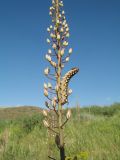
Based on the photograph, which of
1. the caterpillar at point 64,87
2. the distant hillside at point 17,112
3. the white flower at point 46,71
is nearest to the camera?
the caterpillar at point 64,87

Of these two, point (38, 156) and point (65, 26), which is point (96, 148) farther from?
point (65, 26)

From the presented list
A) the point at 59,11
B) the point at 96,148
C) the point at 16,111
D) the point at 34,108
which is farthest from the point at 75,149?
the point at 34,108

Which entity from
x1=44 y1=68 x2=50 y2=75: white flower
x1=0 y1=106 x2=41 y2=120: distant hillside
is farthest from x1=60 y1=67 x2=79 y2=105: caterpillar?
x1=0 y1=106 x2=41 y2=120: distant hillside

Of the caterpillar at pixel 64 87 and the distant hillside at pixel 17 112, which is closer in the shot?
the caterpillar at pixel 64 87

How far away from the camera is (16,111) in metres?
35.3

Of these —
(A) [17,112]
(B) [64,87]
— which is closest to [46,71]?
(B) [64,87]

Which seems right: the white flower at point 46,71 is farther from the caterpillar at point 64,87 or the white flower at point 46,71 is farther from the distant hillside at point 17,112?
the distant hillside at point 17,112

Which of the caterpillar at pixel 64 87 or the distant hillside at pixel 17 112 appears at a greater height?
the distant hillside at pixel 17 112

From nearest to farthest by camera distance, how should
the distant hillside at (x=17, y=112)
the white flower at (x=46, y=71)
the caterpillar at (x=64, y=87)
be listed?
the caterpillar at (x=64, y=87) → the white flower at (x=46, y=71) → the distant hillside at (x=17, y=112)

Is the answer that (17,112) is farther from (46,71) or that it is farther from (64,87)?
(64,87)

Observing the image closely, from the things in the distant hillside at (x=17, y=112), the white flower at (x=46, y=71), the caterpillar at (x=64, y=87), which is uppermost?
the distant hillside at (x=17, y=112)

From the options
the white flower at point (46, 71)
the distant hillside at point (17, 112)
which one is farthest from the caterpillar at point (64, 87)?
the distant hillside at point (17, 112)

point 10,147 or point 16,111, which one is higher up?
point 16,111

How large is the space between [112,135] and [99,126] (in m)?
2.49
